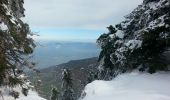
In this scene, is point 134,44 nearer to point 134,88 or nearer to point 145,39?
point 145,39

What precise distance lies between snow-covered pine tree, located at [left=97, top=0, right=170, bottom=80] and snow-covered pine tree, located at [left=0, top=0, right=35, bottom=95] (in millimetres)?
6939

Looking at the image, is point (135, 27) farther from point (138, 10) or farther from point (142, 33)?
point (142, 33)

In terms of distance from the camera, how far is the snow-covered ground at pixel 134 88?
14.6m

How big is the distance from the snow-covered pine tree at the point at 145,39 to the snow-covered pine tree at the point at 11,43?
6939 mm

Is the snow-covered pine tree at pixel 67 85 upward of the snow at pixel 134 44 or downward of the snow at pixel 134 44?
downward

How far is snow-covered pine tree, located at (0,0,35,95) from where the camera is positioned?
11891mm

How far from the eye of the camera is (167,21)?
18375 mm

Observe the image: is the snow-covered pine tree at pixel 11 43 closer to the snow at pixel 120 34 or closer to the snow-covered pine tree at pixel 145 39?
→ the snow-covered pine tree at pixel 145 39

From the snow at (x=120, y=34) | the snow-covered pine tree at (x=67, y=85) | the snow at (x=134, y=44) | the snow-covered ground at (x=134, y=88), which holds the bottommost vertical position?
the snow-covered pine tree at (x=67, y=85)

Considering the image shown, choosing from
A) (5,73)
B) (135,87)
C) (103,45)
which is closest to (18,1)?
(5,73)

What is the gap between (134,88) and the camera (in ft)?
53.1

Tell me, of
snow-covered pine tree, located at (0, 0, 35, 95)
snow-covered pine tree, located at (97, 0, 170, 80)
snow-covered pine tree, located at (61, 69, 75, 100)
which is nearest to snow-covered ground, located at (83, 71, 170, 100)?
snow-covered pine tree, located at (97, 0, 170, 80)

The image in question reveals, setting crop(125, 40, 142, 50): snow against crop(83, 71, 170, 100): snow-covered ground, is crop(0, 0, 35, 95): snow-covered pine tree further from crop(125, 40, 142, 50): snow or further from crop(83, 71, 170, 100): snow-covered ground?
crop(125, 40, 142, 50): snow

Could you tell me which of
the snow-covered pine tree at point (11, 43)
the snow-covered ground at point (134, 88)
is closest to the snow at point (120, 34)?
the snow-covered ground at point (134, 88)
